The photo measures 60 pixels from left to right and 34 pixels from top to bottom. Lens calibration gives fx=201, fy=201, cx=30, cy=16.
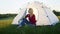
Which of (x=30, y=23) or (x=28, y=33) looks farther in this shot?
(x=30, y=23)

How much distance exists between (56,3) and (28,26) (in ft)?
3.60

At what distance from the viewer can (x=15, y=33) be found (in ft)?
9.39

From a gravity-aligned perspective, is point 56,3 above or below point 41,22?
above

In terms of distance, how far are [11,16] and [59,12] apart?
43.2 inches

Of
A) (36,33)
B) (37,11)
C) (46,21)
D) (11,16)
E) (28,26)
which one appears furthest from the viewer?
(11,16)

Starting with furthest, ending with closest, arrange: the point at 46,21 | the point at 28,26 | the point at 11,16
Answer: the point at 11,16 → the point at 46,21 → the point at 28,26

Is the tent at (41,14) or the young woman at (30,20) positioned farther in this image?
the tent at (41,14)

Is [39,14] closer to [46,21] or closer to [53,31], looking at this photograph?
[46,21]

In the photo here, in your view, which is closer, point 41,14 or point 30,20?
point 30,20

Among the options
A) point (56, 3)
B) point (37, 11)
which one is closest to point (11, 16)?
point (37, 11)

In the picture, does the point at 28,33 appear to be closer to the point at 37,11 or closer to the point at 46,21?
the point at 46,21

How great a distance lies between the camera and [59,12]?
459 centimetres

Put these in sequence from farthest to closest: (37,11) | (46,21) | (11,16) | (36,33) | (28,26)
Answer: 1. (11,16)
2. (37,11)
3. (46,21)
4. (28,26)
5. (36,33)

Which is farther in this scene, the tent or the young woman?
the tent
